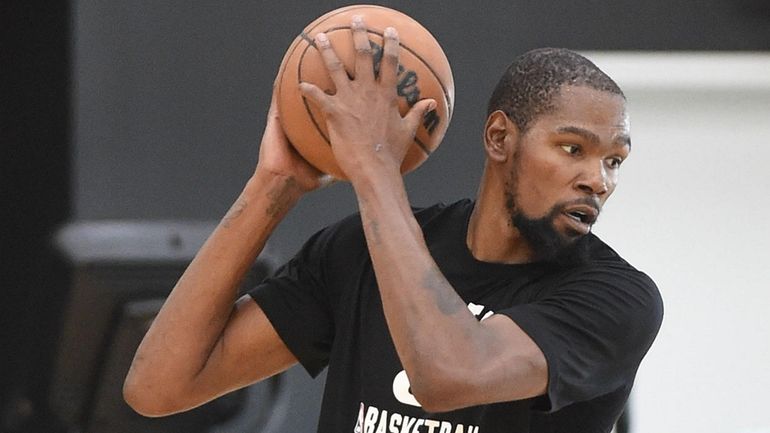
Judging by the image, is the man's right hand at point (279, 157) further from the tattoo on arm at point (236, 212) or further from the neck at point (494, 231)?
the neck at point (494, 231)

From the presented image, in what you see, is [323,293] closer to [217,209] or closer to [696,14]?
[217,209]

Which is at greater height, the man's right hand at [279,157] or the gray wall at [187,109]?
the man's right hand at [279,157]

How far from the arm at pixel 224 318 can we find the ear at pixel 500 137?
0.34 meters

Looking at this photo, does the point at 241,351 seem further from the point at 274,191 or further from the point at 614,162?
the point at 614,162

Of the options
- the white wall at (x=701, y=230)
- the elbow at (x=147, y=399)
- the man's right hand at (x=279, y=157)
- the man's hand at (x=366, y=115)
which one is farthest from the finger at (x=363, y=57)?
the white wall at (x=701, y=230)

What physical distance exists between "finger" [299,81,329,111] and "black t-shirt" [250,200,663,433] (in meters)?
0.39

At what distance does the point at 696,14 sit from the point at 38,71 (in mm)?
2265

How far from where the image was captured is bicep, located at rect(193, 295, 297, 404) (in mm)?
2635

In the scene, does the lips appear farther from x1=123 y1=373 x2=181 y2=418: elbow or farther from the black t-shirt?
x1=123 y1=373 x2=181 y2=418: elbow

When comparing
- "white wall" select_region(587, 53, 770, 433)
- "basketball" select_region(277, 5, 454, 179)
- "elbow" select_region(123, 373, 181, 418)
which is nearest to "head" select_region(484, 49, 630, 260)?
"basketball" select_region(277, 5, 454, 179)

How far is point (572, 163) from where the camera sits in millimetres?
2352

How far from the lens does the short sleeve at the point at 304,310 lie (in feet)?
8.63

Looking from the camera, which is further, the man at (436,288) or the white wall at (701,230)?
the white wall at (701,230)

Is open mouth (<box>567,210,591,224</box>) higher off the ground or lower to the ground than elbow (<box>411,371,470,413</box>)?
higher
